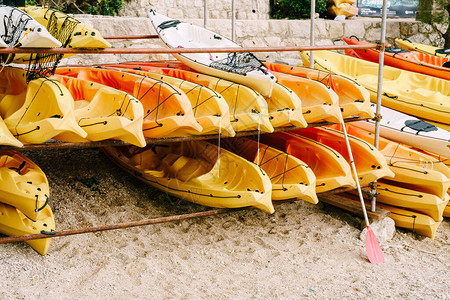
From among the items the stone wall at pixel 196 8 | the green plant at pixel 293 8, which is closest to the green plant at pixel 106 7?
the stone wall at pixel 196 8

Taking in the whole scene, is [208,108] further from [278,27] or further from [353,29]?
[353,29]

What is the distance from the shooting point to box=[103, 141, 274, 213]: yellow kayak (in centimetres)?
308

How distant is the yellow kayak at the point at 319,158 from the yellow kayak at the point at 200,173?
1.55 feet

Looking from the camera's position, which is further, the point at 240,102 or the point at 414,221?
the point at 414,221

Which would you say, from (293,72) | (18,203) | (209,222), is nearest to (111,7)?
(293,72)

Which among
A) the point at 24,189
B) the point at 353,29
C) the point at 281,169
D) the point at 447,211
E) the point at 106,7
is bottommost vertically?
the point at 447,211

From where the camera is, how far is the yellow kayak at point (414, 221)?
3.71m

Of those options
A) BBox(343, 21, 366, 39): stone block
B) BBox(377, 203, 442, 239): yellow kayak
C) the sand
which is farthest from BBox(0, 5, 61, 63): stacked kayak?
BBox(343, 21, 366, 39): stone block

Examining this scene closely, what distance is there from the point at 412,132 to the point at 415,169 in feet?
1.46

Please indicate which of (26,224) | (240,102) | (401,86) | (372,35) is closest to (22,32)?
(26,224)

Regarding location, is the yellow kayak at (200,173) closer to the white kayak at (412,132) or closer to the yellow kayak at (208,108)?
the yellow kayak at (208,108)

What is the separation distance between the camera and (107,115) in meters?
2.98

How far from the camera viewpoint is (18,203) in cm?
276

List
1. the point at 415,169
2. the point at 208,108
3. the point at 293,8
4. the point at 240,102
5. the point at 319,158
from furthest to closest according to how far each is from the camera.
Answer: the point at 293,8
the point at 415,169
the point at 319,158
the point at 240,102
the point at 208,108
